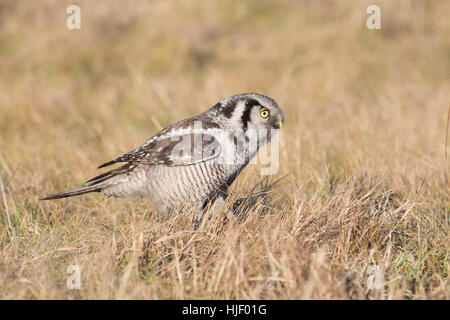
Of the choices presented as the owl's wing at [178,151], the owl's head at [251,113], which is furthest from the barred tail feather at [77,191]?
the owl's head at [251,113]

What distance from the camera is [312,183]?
4371 millimetres

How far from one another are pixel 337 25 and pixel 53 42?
5510mm

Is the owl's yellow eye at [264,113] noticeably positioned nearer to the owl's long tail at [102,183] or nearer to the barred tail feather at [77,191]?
the owl's long tail at [102,183]

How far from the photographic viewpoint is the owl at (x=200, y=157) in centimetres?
376

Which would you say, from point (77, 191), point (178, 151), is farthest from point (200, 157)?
point (77, 191)

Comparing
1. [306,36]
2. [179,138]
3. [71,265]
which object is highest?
[306,36]

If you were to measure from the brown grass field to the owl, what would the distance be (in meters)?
0.19

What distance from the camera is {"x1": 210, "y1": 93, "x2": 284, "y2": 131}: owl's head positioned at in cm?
386

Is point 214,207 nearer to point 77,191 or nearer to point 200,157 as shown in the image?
point 200,157

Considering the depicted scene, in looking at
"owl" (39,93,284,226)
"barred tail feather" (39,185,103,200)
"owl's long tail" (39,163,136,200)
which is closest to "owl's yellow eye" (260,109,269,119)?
"owl" (39,93,284,226)

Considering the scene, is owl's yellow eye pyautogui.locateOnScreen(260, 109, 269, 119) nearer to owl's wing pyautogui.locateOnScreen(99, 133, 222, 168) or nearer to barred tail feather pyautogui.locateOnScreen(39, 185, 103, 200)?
owl's wing pyautogui.locateOnScreen(99, 133, 222, 168)

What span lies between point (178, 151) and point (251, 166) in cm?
87
